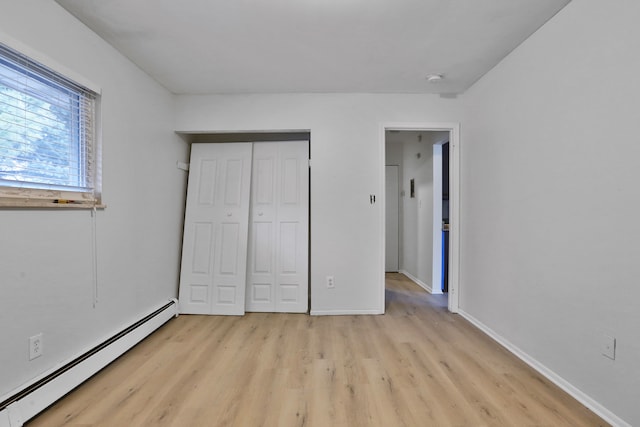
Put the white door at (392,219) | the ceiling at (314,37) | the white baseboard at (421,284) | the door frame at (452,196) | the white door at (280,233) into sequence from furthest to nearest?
1. the white door at (392,219)
2. the white baseboard at (421,284)
3. the white door at (280,233)
4. the door frame at (452,196)
5. the ceiling at (314,37)

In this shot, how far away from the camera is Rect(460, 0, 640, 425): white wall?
4.48 feet

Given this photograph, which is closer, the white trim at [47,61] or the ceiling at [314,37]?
the white trim at [47,61]

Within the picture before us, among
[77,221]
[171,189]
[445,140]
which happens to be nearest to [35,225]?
[77,221]

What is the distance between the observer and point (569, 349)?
5.46 ft

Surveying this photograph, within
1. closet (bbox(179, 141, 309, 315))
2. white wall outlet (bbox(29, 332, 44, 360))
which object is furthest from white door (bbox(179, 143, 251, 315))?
white wall outlet (bbox(29, 332, 44, 360))

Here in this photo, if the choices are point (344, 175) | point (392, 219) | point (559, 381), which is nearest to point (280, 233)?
point (344, 175)

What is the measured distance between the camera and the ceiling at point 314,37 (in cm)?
170

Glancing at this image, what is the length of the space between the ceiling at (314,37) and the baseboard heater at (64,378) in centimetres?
221

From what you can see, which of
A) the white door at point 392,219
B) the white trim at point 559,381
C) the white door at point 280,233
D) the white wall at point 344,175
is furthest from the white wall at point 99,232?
the white door at point 392,219

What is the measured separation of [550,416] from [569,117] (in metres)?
1.70

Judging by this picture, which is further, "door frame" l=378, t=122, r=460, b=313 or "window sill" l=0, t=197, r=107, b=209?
"door frame" l=378, t=122, r=460, b=313

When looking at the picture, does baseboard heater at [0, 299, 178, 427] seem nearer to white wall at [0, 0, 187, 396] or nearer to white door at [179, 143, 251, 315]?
white wall at [0, 0, 187, 396]

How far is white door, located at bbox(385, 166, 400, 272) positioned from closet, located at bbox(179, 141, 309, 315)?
7.89 ft

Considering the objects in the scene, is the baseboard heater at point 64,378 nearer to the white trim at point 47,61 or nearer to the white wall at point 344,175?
the white wall at point 344,175
